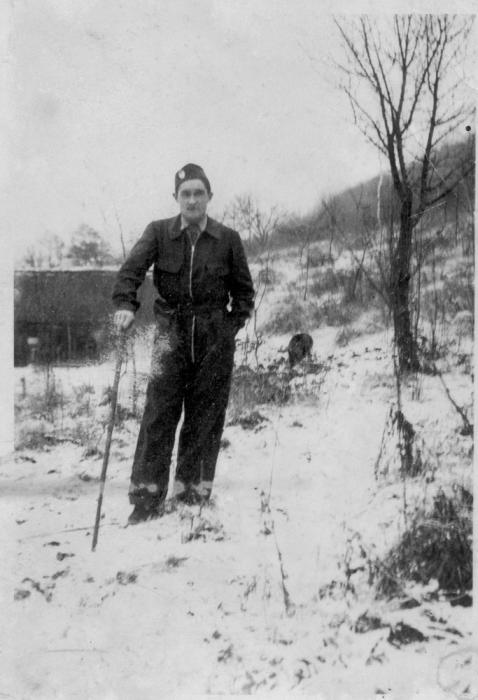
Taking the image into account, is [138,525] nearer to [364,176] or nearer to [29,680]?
[29,680]

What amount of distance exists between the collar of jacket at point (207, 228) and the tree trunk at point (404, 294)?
99cm

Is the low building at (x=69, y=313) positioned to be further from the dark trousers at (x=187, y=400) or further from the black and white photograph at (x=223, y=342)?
Answer: the dark trousers at (x=187, y=400)

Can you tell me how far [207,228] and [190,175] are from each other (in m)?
0.26

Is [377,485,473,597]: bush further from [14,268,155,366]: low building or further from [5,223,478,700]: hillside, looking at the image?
[14,268,155,366]: low building

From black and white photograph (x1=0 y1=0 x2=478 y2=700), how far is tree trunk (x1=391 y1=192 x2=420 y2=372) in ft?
0.04

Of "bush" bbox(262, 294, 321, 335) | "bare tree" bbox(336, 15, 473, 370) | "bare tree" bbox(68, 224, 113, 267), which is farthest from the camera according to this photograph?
"bush" bbox(262, 294, 321, 335)

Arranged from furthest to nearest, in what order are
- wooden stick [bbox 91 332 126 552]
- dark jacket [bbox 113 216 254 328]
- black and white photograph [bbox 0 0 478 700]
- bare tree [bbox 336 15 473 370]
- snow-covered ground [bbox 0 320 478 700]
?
1. bare tree [bbox 336 15 473 370]
2. dark jacket [bbox 113 216 254 328]
3. wooden stick [bbox 91 332 126 552]
4. black and white photograph [bbox 0 0 478 700]
5. snow-covered ground [bbox 0 320 478 700]

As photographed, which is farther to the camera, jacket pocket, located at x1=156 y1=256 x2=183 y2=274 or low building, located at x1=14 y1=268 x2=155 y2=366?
low building, located at x1=14 y1=268 x2=155 y2=366

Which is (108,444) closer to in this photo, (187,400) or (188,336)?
(187,400)

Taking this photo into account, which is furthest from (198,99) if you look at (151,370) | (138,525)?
(138,525)

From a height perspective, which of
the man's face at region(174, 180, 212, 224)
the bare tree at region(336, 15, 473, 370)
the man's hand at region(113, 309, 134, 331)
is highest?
the bare tree at region(336, 15, 473, 370)

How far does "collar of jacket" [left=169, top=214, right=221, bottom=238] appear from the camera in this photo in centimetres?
273

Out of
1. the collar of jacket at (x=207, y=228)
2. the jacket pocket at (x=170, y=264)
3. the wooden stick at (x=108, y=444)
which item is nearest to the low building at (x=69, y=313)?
the jacket pocket at (x=170, y=264)

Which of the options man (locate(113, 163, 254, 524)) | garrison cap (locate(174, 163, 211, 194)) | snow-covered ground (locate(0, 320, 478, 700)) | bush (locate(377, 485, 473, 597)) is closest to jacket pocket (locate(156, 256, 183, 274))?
man (locate(113, 163, 254, 524))
